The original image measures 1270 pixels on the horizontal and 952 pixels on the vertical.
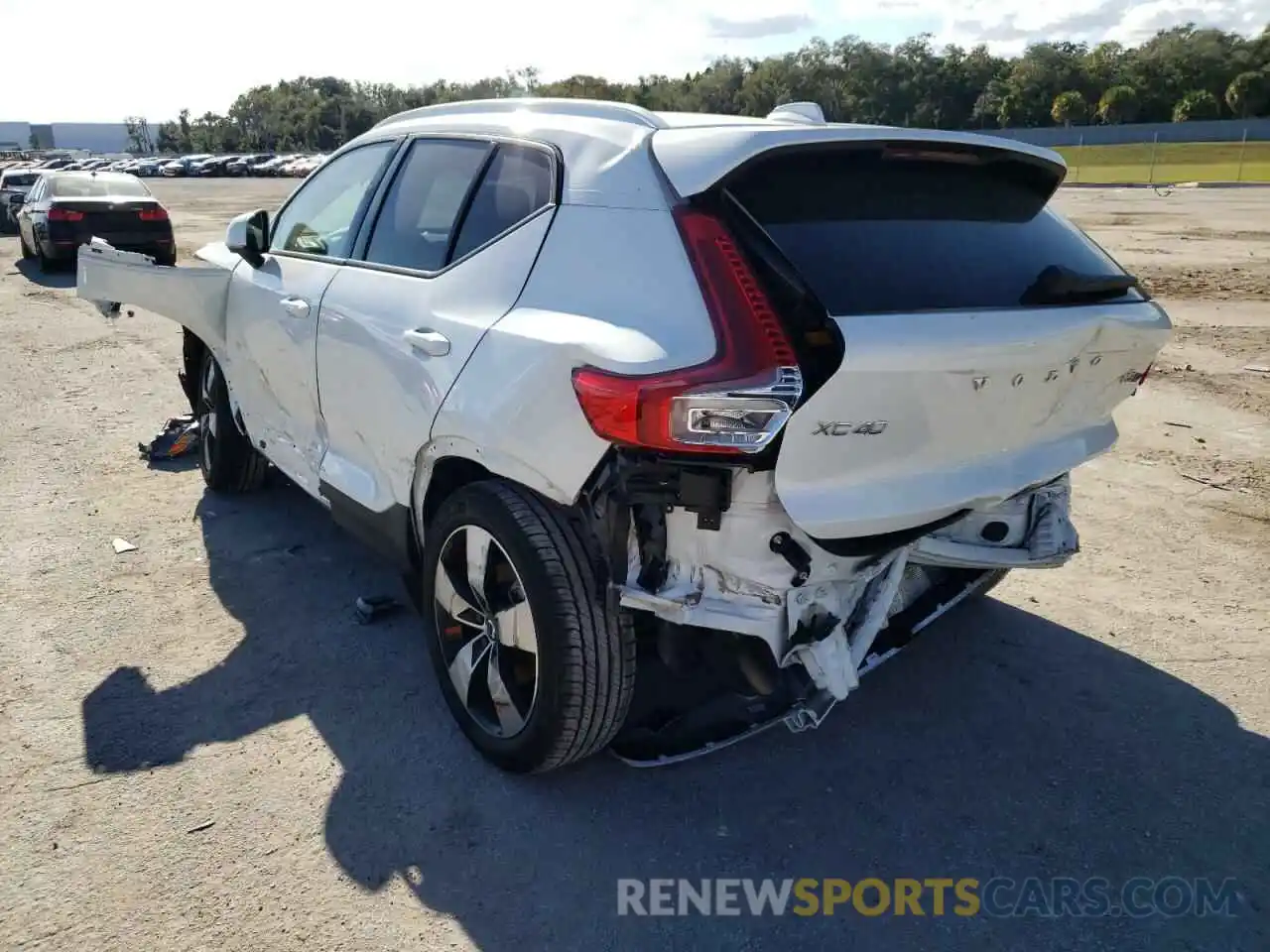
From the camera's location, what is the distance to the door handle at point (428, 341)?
304 cm

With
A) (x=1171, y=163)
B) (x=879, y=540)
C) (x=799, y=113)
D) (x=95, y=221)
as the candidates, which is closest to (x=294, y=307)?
(x=799, y=113)

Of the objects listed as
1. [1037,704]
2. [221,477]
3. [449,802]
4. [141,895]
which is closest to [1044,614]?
[1037,704]

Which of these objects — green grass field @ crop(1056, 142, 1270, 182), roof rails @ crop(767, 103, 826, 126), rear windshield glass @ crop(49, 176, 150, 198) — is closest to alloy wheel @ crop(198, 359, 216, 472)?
roof rails @ crop(767, 103, 826, 126)

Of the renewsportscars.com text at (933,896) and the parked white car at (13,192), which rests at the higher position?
the parked white car at (13,192)

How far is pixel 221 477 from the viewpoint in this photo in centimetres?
544

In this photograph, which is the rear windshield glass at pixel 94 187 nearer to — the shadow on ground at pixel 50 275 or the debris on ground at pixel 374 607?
the shadow on ground at pixel 50 275

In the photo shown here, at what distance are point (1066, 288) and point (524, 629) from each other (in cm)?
188

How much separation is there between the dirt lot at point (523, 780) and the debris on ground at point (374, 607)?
0.07m

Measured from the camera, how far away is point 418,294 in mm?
3277

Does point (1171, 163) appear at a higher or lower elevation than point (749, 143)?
higher

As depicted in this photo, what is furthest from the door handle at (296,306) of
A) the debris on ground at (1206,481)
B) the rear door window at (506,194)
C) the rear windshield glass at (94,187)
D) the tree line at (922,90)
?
the tree line at (922,90)

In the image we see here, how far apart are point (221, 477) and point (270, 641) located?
1822 millimetres

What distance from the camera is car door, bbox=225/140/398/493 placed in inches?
A: 156

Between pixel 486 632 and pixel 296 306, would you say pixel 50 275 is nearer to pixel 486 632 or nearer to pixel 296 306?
pixel 296 306
